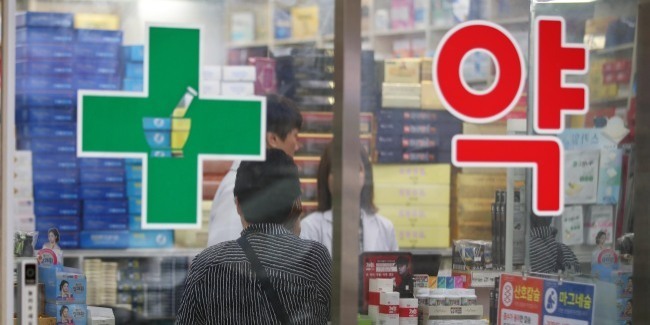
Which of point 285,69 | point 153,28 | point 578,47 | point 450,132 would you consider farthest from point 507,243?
point 153,28

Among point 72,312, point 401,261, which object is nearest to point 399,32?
point 401,261

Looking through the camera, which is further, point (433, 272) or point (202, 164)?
point (433, 272)

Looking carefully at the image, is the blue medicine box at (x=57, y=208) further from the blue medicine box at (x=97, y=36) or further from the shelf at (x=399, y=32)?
the shelf at (x=399, y=32)

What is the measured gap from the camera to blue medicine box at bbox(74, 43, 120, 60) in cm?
356

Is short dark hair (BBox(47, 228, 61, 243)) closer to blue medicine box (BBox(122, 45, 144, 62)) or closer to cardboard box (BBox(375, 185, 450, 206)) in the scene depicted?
blue medicine box (BBox(122, 45, 144, 62))

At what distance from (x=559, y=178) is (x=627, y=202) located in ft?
1.19

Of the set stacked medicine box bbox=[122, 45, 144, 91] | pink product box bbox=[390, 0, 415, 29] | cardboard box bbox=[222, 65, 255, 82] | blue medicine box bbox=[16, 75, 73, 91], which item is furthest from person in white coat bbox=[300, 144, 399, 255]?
blue medicine box bbox=[16, 75, 73, 91]

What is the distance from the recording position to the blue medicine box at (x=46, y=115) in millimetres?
3514

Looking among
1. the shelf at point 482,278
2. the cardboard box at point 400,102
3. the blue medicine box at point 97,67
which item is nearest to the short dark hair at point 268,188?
the cardboard box at point 400,102

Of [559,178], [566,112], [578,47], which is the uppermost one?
[578,47]

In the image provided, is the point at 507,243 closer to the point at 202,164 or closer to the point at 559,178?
the point at 559,178

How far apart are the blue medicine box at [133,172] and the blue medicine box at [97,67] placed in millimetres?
317

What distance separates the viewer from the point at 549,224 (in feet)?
13.2

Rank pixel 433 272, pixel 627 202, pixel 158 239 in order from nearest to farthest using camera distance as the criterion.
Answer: pixel 158 239
pixel 433 272
pixel 627 202
